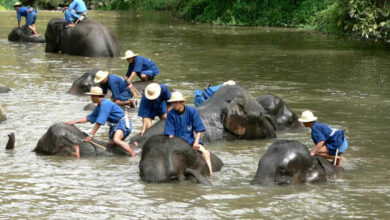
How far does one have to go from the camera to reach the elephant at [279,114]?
1359cm

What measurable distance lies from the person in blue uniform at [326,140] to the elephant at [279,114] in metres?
2.89

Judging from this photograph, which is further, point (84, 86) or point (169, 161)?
point (84, 86)

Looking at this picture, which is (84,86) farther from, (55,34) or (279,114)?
(55,34)

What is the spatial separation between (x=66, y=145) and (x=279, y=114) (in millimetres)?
4087

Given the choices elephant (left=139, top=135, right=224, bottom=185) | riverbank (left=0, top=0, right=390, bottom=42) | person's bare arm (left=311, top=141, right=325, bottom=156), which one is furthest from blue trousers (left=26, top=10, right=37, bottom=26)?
person's bare arm (left=311, top=141, right=325, bottom=156)

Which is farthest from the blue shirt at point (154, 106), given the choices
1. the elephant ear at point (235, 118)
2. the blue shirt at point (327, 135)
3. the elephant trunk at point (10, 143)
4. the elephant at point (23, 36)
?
the elephant at point (23, 36)

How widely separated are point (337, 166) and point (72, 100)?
7.14 meters

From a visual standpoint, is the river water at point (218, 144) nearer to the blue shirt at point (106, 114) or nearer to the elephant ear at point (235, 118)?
the elephant ear at point (235, 118)

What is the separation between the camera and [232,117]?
12.6 metres

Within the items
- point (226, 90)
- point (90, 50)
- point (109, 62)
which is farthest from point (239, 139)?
point (90, 50)

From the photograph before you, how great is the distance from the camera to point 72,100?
52.7 feet

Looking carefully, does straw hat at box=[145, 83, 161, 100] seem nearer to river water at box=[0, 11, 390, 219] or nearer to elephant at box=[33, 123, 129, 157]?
elephant at box=[33, 123, 129, 157]

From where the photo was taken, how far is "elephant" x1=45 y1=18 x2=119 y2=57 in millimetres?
23703

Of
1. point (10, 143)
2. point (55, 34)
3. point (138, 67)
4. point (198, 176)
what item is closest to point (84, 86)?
point (138, 67)
